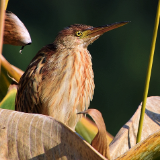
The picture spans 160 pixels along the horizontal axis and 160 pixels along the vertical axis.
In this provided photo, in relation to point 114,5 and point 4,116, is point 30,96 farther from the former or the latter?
point 114,5

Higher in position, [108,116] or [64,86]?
[64,86]

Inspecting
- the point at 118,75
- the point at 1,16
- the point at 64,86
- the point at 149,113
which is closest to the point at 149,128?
the point at 149,113

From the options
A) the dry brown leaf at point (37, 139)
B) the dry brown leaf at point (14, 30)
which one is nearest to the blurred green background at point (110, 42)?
the dry brown leaf at point (14, 30)

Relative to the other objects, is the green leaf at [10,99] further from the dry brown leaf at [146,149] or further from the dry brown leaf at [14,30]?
the dry brown leaf at [146,149]

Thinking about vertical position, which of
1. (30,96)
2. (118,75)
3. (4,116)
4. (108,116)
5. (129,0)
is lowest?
(108,116)

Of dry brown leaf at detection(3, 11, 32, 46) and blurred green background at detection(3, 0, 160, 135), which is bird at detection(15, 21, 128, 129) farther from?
blurred green background at detection(3, 0, 160, 135)

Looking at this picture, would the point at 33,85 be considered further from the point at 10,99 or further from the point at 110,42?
the point at 110,42

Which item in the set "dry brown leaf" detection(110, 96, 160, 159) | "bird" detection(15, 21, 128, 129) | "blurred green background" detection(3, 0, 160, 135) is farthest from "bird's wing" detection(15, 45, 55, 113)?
"blurred green background" detection(3, 0, 160, 135)
